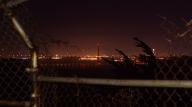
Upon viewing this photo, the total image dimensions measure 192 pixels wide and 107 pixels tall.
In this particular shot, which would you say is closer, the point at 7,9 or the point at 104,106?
the point at 7,9

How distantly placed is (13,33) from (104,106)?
3026 millimetres

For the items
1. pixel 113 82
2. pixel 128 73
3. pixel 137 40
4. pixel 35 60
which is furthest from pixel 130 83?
pixel 128 73

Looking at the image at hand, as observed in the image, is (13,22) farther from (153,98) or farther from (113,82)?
(153,98)

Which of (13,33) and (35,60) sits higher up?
(13,33)

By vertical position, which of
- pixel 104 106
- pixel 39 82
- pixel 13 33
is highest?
pixel 13 33

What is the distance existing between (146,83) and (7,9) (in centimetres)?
135

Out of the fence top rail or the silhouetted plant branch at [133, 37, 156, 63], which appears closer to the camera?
the fence top rail

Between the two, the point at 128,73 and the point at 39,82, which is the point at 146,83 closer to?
the point at 39,82

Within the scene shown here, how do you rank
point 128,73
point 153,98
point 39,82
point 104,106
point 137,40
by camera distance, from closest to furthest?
point 39,82, point 153,98, point 104,106, point 137,40, point 128,73

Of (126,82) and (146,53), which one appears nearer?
(126,82)

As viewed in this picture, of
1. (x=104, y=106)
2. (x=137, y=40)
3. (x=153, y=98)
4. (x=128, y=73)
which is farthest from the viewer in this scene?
(x=128, y=73)

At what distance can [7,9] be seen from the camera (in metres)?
3.64

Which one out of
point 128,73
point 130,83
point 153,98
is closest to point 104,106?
point 153,98

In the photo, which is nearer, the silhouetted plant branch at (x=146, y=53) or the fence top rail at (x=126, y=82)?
the fence top rail at (x=126, y=82)
